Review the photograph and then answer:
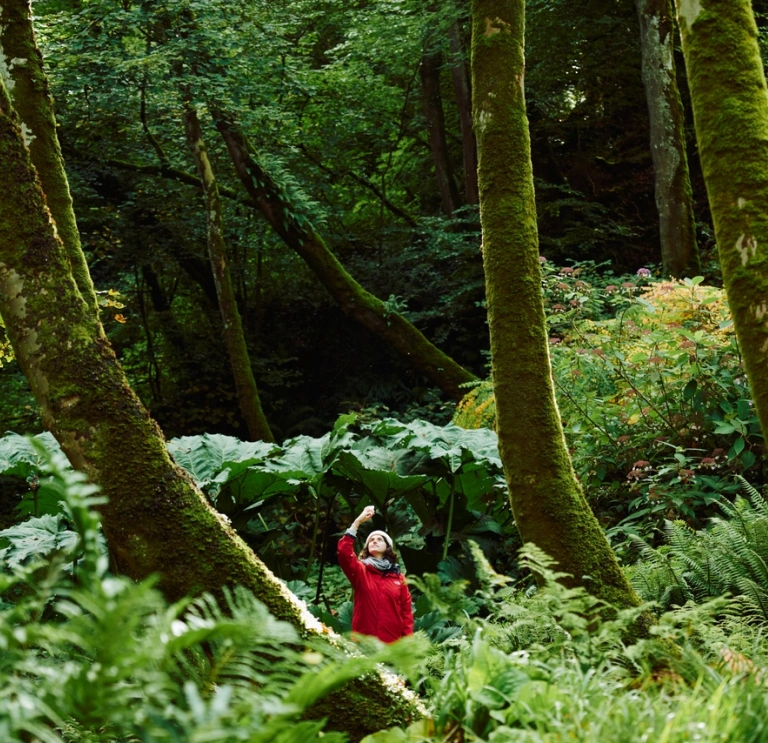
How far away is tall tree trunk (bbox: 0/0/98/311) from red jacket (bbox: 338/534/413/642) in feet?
9.06

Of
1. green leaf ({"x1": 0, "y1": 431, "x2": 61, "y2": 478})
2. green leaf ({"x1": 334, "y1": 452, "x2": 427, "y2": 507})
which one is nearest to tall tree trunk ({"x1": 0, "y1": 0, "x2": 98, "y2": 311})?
green leaf ({"x1": 0, "y1": 431, "x2": 61, "y2": 478})

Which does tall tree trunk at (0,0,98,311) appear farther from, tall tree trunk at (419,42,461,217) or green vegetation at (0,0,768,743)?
tall tree trunk at (419,42,461,217)

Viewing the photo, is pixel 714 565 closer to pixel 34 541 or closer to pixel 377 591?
pixel 377 591

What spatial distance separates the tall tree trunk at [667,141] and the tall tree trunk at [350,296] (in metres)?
3.53

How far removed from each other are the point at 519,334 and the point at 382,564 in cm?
243

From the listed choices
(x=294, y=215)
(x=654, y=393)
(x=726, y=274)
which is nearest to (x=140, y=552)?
(x=726, y=274)

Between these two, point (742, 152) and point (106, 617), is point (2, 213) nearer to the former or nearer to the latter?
point (106, 617)

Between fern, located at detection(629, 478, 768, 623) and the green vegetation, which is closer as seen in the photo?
the green vegetation

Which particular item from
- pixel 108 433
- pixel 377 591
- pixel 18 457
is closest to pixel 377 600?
pixel 377 591

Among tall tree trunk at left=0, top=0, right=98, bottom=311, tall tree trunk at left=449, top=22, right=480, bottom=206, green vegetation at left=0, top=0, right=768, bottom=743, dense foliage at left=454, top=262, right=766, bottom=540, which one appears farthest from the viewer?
tall tree trunk at left=449, top=22, right=480, bottom=206

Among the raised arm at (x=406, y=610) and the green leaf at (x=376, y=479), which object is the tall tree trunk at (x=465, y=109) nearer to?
the green leaf at (x=376, y=479)

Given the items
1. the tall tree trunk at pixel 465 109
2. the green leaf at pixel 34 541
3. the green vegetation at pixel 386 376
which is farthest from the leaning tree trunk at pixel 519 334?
the tall tree trunk at pixel 465 109

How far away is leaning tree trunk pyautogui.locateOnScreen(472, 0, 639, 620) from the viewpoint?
12.1 feet

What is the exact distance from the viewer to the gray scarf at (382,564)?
5.64 metres
